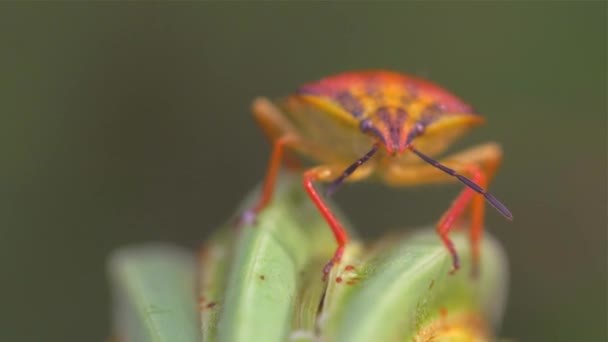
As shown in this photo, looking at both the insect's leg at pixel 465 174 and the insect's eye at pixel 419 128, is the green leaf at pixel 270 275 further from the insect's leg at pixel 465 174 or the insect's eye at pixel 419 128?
the insect's eye at pixel 419 128

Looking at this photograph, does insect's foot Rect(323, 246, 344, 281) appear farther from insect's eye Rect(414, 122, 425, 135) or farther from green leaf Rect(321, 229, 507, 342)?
insect's eye Rect(414, 122, 425, 135)

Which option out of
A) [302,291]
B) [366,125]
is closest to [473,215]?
[366,125]

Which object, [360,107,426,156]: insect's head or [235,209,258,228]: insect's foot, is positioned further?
[360,107,426,156]: insect's head

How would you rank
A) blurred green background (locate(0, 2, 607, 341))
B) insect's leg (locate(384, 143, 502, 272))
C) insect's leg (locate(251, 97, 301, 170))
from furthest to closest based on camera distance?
1. blurred green background (locate(0, 2, 607, 341))
2. insect's leg (locate(251, 97, 301, 170))
3. insect's leg (locate(384, 143, 502, 272))

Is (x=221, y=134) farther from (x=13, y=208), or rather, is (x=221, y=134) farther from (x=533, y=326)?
(x=533, y=326)

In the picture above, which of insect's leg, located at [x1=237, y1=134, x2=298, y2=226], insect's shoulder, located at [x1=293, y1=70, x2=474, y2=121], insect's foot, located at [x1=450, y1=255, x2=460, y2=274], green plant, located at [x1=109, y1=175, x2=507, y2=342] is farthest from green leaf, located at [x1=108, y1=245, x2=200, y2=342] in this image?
insect's shoulder, located at [x1=293, y1=70, x2=474, y2=121]

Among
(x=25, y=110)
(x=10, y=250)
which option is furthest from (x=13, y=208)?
(x=25, y=110)
